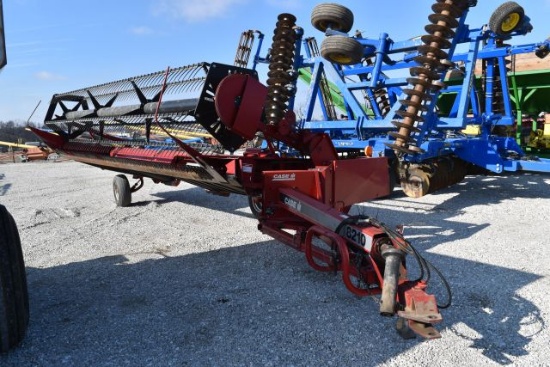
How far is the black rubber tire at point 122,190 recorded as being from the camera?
6.21m

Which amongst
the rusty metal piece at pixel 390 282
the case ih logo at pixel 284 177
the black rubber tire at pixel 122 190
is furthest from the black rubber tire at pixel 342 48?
the rusty metal piece at pixel 390 282

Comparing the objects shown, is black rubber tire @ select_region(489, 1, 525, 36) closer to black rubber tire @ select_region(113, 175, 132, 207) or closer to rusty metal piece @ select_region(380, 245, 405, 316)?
rusty metal piece @ select_region(380, 245, 405, 316)

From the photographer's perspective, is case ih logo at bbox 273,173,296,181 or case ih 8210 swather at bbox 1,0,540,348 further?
case ih logo at bbox 273,173,296,181

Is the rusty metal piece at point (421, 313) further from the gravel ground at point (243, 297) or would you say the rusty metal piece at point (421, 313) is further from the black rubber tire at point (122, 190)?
the black rubber tire at point (122, 190)

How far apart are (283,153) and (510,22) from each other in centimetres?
437

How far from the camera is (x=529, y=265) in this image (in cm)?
354

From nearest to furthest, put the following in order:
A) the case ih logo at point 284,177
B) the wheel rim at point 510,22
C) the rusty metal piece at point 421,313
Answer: the rusty metal piece at point 421,313
the case ih logo at point 284,177
the wheel rim at point 510,22

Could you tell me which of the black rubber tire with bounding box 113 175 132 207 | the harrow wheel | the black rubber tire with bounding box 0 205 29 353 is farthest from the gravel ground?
the black rubber tire with bounding box 113 175 132 207

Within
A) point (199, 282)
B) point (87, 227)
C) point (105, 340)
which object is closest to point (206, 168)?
point (199, 282)

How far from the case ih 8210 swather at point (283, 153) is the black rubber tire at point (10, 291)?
4.61 ft

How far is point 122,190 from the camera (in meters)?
6.20

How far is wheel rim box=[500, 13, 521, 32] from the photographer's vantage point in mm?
5973

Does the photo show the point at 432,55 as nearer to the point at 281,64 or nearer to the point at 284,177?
the point at 281,64

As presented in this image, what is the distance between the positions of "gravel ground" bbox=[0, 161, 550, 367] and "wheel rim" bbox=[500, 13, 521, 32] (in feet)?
9.07
